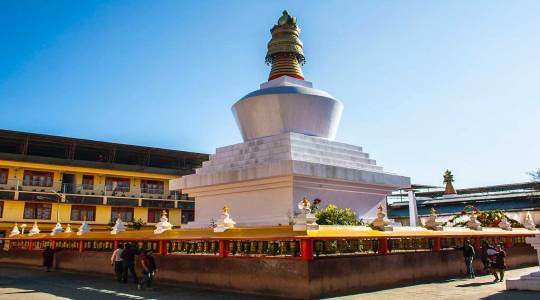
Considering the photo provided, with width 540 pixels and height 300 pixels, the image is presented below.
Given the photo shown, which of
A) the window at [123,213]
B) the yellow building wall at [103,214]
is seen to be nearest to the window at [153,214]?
the window at [123,213]

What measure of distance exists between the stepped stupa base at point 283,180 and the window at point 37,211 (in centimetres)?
2839

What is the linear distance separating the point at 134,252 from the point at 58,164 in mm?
31345

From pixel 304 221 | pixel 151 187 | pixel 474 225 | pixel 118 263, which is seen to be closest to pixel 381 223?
pixel 304 221

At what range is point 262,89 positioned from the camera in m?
19.4

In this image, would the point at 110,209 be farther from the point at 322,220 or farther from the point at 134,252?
the point at 322,220

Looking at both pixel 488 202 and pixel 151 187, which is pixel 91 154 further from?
pixel 488 202

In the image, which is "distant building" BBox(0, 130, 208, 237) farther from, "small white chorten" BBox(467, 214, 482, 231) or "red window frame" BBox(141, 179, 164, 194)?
"small white chorten" BBox(467, 214, 482, 231)

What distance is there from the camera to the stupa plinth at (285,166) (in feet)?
52.1

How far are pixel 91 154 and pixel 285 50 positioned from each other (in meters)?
35.5

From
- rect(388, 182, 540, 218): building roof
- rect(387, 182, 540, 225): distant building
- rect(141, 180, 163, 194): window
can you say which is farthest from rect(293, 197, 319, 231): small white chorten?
rect(141, 180, 163, 194): window

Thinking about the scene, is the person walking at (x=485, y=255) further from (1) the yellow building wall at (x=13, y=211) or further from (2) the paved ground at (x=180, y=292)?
(1) the yellow building wall at (x=13, y=211)

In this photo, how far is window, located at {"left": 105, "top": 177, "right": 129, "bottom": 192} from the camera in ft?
153

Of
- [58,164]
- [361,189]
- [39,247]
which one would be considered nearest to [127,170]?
[58,164]

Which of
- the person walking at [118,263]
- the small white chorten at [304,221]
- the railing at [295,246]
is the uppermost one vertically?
the small white chorten at [304,221]
